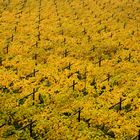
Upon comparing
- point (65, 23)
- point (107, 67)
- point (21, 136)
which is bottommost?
point (21, 136)

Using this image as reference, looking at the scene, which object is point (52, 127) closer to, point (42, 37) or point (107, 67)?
point (107, 67)

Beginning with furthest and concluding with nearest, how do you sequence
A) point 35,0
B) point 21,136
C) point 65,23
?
1. point 35,0
2. point 65,23
3. point 21,136

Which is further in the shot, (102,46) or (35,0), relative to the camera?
(35,0)

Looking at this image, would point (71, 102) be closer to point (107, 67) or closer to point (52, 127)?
point (52, 127)

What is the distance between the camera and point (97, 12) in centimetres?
1802

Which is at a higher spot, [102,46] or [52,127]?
[102,46]

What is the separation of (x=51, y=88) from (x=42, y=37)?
427 centimetres

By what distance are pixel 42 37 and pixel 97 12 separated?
452 centimetres

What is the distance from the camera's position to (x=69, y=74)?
11.8m

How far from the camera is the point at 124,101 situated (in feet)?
33.8

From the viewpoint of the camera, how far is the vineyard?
9.25 meters

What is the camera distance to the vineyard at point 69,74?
9.25 meters

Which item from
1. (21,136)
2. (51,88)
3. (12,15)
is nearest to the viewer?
(21,136)

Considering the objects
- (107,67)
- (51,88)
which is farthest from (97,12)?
(51,88)
